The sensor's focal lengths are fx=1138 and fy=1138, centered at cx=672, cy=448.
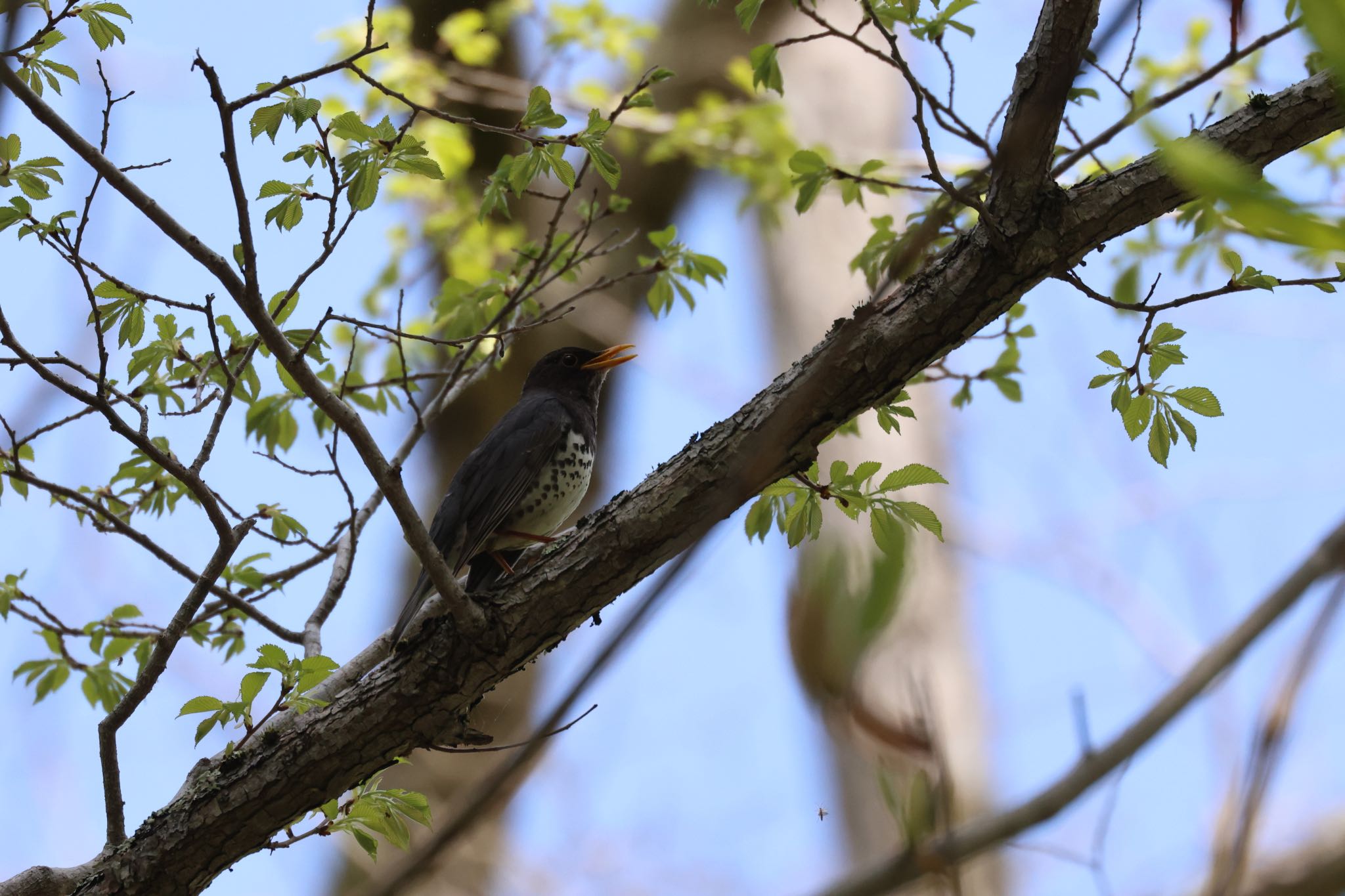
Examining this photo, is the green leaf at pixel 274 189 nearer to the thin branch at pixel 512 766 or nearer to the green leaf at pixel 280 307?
the green leaf at pixel 280 307

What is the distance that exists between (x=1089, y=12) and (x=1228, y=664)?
2652mm

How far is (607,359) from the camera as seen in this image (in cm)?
575

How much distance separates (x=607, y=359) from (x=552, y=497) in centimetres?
130

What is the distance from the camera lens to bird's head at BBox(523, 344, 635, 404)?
5.71 metres

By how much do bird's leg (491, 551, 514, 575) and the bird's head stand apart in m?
1.35

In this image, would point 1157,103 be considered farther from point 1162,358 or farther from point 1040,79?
point 1162,358

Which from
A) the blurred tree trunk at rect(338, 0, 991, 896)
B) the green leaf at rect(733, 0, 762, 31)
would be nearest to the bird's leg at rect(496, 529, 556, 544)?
the green leaf at rect(733, 0, 762, 31)

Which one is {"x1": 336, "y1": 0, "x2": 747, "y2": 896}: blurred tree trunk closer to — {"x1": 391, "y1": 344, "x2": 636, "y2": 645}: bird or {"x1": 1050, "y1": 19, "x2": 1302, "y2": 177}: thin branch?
{"x1": 391, "y1": 344, "x2": 636, "y2": 645}: bird

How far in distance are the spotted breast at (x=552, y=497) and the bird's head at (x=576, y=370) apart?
77 cm

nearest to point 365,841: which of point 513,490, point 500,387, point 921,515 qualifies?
point 513,490

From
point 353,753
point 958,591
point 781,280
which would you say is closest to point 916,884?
point 353,753

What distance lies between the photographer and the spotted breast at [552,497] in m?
4.54

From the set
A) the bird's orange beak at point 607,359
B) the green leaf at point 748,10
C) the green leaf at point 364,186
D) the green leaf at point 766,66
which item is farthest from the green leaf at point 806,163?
the bird's orange beak at point 607,359

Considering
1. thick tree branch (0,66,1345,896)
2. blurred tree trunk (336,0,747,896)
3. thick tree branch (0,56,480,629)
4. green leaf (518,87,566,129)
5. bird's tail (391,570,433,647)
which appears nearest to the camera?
thick tree branch (0,56,480,629)
